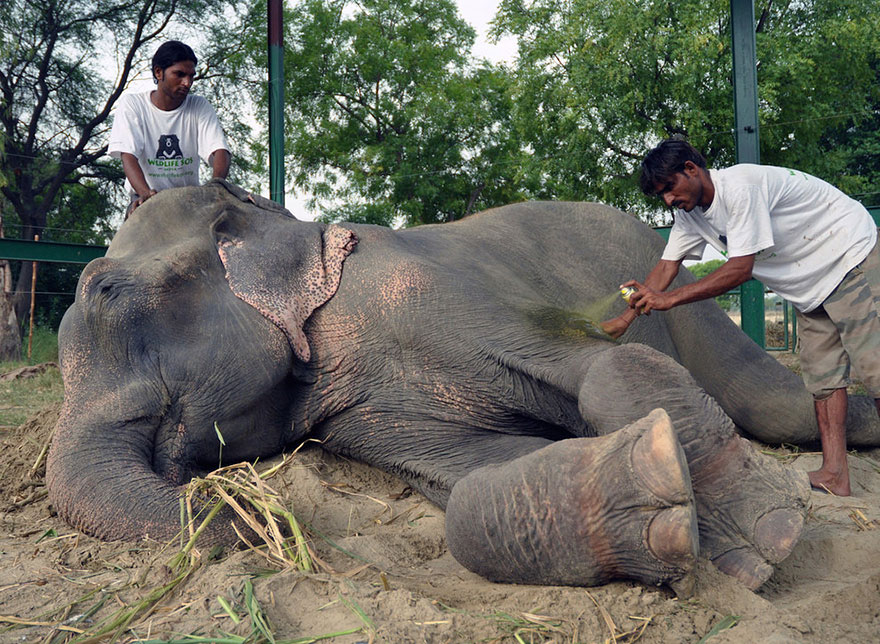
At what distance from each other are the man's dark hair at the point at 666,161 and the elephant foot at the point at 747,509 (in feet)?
4.98

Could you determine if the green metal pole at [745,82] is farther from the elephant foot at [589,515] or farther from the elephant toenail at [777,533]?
the elephant foot at [589,515]

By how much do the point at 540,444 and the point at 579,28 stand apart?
1875 cm

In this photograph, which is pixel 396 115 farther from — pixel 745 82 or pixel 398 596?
pixel 398 596

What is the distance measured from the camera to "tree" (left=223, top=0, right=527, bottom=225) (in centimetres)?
2359

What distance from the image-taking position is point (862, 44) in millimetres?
17672

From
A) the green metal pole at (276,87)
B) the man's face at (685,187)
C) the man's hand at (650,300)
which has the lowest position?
the man's hand at (650,300)

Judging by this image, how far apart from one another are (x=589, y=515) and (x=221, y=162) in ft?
9.13

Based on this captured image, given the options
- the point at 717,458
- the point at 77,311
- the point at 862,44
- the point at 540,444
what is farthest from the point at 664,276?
the point at 862,44

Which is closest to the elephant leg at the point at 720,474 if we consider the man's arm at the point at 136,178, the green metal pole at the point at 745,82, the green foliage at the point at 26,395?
the man's arm at the point at 136,178

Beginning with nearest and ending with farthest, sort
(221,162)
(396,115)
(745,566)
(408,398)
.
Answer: (745,566), (408,398), (221,162), (396,115)

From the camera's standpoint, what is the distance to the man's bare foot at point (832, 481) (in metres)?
3.09

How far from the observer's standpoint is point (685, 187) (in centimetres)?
326

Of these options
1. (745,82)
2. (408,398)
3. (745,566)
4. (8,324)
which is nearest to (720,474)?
(745,566)

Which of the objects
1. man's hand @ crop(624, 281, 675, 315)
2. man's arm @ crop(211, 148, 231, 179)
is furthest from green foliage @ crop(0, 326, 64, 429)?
man's hand @ crop(624, 281, 675, 315)
